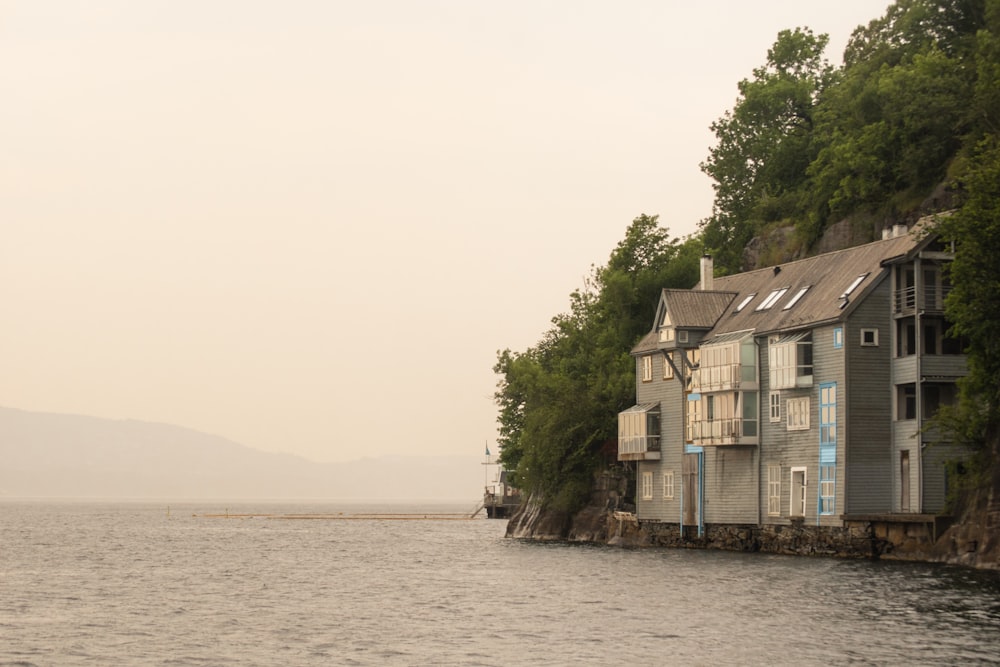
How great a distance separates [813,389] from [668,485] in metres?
16.7

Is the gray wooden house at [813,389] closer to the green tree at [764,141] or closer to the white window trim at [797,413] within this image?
the white window trim at [797,413]

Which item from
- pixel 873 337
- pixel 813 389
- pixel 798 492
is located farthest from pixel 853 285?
pixel 798 492

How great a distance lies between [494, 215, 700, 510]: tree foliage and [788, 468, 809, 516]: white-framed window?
25358 mm

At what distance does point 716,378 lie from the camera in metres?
81.2

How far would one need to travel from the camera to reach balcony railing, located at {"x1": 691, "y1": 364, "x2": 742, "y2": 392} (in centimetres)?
7944

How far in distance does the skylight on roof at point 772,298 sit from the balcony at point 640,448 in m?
Answer: 12.0

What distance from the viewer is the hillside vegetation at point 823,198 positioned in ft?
214

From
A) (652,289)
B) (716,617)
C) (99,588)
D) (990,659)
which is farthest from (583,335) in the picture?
(990,659)

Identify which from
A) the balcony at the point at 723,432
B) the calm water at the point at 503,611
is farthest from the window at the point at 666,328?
the calm water at the point at 503,611

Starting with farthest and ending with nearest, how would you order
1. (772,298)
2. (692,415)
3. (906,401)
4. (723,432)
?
(692,415) < (772,298) < (723,432) < (906,401)

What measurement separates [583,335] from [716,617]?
6804 cm

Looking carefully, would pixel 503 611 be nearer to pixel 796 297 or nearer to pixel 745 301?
pixel 796 297

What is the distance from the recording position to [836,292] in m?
74.6

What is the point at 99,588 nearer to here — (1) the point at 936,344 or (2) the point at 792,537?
(2) the point at 792,537
